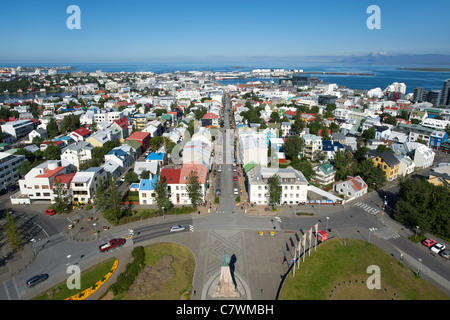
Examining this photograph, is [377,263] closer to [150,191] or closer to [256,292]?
[256,292]

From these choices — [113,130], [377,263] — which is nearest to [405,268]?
[377,263]

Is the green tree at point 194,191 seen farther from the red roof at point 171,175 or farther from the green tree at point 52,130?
the green tree at point 52,130

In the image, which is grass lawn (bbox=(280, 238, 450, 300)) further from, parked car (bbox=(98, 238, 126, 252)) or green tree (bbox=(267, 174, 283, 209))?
parked car (bbox=(98, 238, 126, 252))

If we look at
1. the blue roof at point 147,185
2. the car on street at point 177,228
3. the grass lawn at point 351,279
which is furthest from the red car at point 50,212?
the grass lawn at point 351,279

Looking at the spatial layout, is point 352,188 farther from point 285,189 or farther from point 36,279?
point 36,279

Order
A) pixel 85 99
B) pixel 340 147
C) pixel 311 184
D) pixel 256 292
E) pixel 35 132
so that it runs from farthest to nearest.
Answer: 1. pixel 85 99
2. pixel 35 132
3. pixel 340 147
4. pixel 311 184
5. pixel 256 292

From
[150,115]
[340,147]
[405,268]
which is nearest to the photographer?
[405,268]

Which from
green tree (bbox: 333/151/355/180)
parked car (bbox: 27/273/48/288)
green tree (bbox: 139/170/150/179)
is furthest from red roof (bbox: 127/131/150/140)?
green tree (bbox: 333/151/355/180)

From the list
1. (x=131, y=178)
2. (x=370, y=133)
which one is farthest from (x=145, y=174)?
(x=370, y=133)
